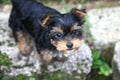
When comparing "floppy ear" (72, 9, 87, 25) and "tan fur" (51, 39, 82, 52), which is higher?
"floppy ear" (72, 9, 87, 25)

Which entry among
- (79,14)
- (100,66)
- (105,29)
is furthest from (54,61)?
(105,29)

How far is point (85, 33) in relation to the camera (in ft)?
19.5

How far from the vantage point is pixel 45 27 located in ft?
14.4

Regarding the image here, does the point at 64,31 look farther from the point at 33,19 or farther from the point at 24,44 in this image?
the point at 24,44

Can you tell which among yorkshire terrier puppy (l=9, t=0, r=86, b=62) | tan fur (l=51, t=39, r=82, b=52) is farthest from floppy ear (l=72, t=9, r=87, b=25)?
tan fur (l=51, t=39, r=82, b=52)

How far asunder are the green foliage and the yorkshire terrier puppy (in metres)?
1.00

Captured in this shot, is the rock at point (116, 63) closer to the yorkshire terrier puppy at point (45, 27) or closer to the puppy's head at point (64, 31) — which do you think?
the yorkshire terrier puppy at point (45, 27)

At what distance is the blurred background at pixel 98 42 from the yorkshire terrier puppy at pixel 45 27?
262 millimetres

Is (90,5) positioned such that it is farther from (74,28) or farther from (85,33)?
(74,28)

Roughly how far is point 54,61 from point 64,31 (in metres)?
1.02

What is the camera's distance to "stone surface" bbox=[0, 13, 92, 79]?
512 centimetres

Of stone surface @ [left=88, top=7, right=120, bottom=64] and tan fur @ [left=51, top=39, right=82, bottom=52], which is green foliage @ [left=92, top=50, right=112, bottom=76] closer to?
stone surface @ [left=88, top=7, right=120, bottom=64]

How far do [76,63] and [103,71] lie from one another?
0.58m

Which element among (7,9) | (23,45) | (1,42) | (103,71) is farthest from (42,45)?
(7,9)
